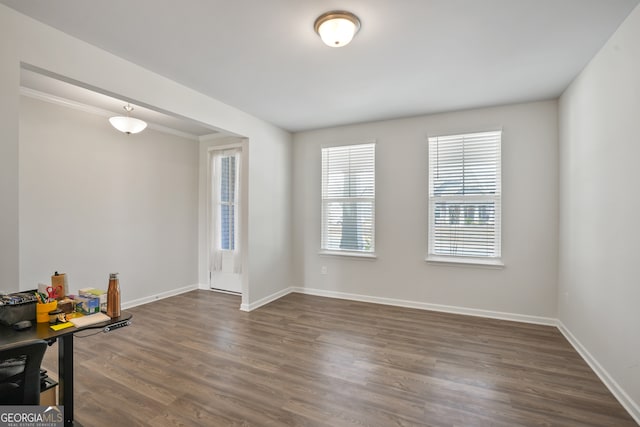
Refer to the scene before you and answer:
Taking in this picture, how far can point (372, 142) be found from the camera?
15.0 feet

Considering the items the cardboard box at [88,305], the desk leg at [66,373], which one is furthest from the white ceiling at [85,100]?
the desk leg at [66,373]

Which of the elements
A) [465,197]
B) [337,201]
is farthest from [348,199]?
[465,197]

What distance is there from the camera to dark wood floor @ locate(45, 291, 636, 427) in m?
2.07

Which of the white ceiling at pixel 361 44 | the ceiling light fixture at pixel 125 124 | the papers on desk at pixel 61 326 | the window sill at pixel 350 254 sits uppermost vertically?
the white ceiling at pixel 361 44

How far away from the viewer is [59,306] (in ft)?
5.95

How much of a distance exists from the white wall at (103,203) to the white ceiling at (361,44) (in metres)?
1.77

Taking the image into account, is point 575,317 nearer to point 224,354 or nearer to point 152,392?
point 224,354

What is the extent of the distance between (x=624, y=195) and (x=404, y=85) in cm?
210

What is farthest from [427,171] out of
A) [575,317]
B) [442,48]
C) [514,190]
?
[575,317]

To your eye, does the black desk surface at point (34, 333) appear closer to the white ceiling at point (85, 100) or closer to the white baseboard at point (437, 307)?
the white ceiling at point (85, 100)

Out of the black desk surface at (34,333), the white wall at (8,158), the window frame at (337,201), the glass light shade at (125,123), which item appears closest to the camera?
the black desk surface at (34,333)

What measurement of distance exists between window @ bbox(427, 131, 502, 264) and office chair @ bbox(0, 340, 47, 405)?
13.2 feet

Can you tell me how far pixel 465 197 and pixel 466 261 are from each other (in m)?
0.85

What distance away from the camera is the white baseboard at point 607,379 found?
2.05 m
